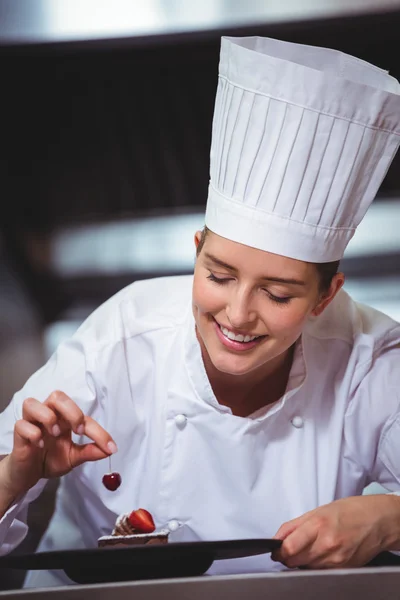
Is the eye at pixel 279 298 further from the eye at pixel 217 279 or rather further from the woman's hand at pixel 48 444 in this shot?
the woman's hand at pixel 48 444

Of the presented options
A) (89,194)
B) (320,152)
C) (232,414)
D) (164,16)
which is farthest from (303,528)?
(89,194)

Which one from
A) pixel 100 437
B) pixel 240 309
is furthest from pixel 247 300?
pixel 100 437

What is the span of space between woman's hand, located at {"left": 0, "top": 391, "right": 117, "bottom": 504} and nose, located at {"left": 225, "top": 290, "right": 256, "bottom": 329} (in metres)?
0.21

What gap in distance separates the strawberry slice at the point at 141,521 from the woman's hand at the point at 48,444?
0.19 m

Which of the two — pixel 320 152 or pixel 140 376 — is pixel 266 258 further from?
pixel 140 376

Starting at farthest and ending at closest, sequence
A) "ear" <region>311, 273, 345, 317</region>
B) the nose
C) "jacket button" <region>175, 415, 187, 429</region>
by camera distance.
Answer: "jacket button" <region>175, 415, 187, 429</region> < "ear" <region>311, 273, 345, 317</region> < the nose

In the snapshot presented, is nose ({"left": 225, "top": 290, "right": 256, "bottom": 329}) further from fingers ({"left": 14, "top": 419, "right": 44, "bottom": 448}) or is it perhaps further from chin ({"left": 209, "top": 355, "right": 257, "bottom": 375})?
fingers ({"left": 14, "top": 419, "right": 44, "bottom": 448})

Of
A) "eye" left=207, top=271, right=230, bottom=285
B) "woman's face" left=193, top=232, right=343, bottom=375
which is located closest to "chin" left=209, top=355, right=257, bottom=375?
"woman's face" left=193, top=232, right=343, bottom=375

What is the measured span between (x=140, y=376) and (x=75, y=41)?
1.92ft

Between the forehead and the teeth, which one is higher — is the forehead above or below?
above

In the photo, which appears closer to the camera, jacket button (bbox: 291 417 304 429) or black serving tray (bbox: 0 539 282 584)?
black serving tray (bbox: 0 539 282 584)

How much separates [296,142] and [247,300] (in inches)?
8.1

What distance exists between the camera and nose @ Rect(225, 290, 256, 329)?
→ 98cm

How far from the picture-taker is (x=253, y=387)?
1270 mm
